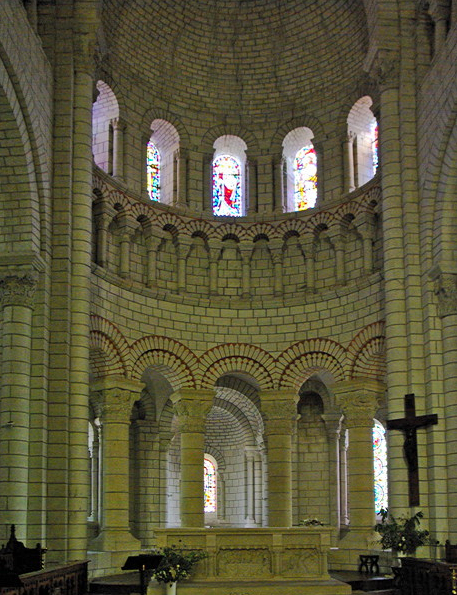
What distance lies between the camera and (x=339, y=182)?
24953mm

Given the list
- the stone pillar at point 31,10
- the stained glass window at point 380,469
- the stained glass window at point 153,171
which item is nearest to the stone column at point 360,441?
the stained glass window at point 380,469

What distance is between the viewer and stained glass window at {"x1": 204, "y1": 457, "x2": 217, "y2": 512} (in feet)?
97.7

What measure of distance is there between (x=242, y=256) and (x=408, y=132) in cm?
625

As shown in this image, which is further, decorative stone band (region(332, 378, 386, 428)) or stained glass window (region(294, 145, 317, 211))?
stained glass window (region(294, 145, 317, 211))

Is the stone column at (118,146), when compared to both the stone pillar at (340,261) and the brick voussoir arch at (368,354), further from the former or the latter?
the brick voussoir arch at (368,354)

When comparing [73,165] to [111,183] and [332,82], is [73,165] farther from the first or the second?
[332,82]

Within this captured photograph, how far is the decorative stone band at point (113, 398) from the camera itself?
2259 centimetres

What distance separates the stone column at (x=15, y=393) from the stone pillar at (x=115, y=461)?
3.94m

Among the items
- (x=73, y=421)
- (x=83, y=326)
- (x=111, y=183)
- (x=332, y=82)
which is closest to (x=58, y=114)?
(x=111, y=183)

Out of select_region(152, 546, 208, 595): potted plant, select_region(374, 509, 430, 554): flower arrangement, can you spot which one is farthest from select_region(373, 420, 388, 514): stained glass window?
select_region(152, 546, 208, 595): potted plant

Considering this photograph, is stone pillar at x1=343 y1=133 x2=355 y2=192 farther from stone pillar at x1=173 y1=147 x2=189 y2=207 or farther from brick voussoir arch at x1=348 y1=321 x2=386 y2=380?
stone pillar at x1=173 y1=147 x2=189 y2=207

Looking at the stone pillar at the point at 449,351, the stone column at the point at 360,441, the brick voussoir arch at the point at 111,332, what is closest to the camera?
the stone pillar at the point at 449,351

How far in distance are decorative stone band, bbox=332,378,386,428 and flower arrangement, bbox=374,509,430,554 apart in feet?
13.4

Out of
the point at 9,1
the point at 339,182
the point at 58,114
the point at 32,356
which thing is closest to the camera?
the point at 9,1
